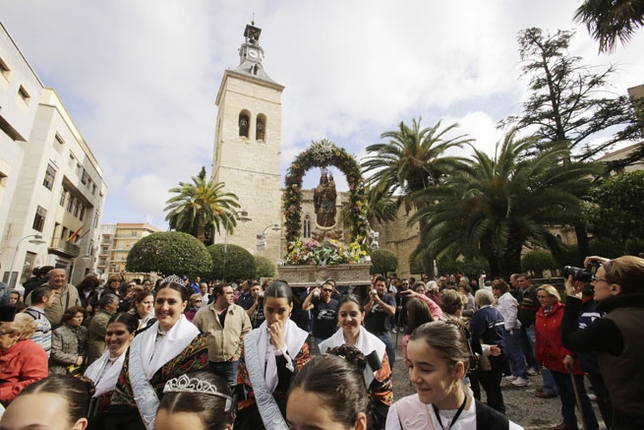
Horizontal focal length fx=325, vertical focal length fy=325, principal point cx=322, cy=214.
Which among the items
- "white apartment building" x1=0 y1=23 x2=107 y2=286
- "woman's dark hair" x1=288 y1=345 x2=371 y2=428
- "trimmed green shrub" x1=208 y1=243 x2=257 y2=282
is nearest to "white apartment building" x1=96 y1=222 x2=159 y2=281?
"white apartment building" x1=0 y1=23 x2=107 y2=286

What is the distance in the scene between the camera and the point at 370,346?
2.74 metres

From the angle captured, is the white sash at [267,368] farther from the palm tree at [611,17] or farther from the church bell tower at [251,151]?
the church bell tower at [251,151]

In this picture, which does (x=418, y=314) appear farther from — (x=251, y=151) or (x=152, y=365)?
(x=251, y=151)

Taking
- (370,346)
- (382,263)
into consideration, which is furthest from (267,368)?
(382,263)

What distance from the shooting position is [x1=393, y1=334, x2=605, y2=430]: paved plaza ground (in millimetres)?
3988

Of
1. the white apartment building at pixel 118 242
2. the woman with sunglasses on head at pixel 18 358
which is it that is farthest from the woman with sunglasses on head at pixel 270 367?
the white apartment building at pixel 118 242

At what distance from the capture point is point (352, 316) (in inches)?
112

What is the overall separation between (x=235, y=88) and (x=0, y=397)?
114ft

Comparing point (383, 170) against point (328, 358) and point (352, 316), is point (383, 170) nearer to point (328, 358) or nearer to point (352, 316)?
point (352, 316)

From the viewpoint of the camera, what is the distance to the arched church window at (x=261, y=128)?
112 ft

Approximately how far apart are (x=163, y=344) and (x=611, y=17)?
45.7 feet

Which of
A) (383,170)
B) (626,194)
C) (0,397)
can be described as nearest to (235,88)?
(383,170)

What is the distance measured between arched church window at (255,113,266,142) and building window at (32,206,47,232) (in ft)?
62.2

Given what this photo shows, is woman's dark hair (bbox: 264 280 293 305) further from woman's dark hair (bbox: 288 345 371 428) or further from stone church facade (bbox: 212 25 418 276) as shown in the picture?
stone church facade (bbox: 212 25 418 276)
